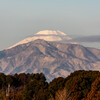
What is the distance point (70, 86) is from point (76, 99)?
39.5 feet

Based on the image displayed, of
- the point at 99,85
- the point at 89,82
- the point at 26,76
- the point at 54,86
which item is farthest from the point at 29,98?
the point at 26,76

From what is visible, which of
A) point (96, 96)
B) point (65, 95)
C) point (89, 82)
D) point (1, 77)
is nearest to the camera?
point (65, 95)

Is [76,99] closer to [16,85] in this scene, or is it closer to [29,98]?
[29,98]

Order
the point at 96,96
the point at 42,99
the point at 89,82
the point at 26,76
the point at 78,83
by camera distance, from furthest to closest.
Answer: the point at 26,76, the point at 89,82, the point at 78,83, the point at 42,99, the point at 96,96

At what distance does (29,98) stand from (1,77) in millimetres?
53968

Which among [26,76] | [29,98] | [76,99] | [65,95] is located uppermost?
[65,95]

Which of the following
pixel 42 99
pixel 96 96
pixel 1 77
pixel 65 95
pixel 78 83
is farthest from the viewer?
pixel 1 77

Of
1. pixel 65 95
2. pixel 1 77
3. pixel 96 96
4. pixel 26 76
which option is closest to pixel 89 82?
pixel 96 96

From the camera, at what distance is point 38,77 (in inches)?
6004

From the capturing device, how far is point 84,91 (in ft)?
271

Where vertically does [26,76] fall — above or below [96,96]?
below

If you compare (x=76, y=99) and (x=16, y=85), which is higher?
(x=76, y=99)

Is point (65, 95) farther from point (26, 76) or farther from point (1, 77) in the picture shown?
point (26, 76)

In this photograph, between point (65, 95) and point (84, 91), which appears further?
point (84, 91)
